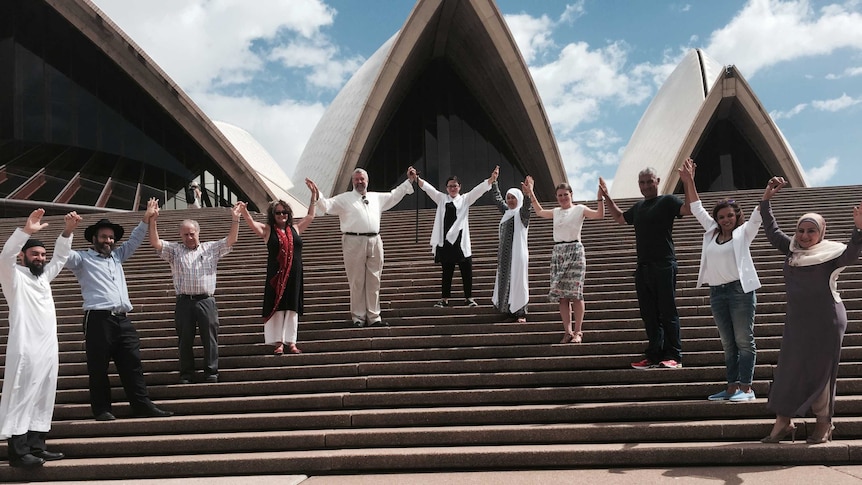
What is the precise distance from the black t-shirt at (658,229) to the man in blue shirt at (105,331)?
3615 millimetres

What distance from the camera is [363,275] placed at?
18.6ft

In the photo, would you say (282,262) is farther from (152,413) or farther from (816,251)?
(816,251)

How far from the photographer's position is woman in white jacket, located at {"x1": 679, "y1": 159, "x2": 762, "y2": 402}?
384cm

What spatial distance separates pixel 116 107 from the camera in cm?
2003

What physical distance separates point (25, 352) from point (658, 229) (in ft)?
14.0

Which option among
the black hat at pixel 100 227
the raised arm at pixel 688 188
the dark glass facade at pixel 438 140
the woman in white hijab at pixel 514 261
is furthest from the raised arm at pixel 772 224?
the dark glass facade at pixel 438 140

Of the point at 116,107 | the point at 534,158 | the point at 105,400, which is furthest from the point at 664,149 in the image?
the point at 105,400

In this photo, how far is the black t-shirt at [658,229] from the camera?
14.5ft

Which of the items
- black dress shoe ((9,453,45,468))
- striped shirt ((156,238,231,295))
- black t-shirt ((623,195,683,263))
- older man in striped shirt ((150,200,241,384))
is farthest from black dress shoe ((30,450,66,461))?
black t-shirt ((623,195,683,263))

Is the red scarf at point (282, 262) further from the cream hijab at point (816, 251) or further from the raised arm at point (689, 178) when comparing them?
the cream hijab at point (816, 251)

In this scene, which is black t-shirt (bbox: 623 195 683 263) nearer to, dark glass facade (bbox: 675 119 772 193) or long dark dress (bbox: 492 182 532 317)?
long dark dress (bbox: 492 182 532 317)

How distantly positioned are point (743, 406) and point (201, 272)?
394 cm

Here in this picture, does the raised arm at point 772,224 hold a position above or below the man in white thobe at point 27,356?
above

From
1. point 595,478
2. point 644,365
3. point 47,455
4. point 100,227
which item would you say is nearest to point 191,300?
point 100,227
